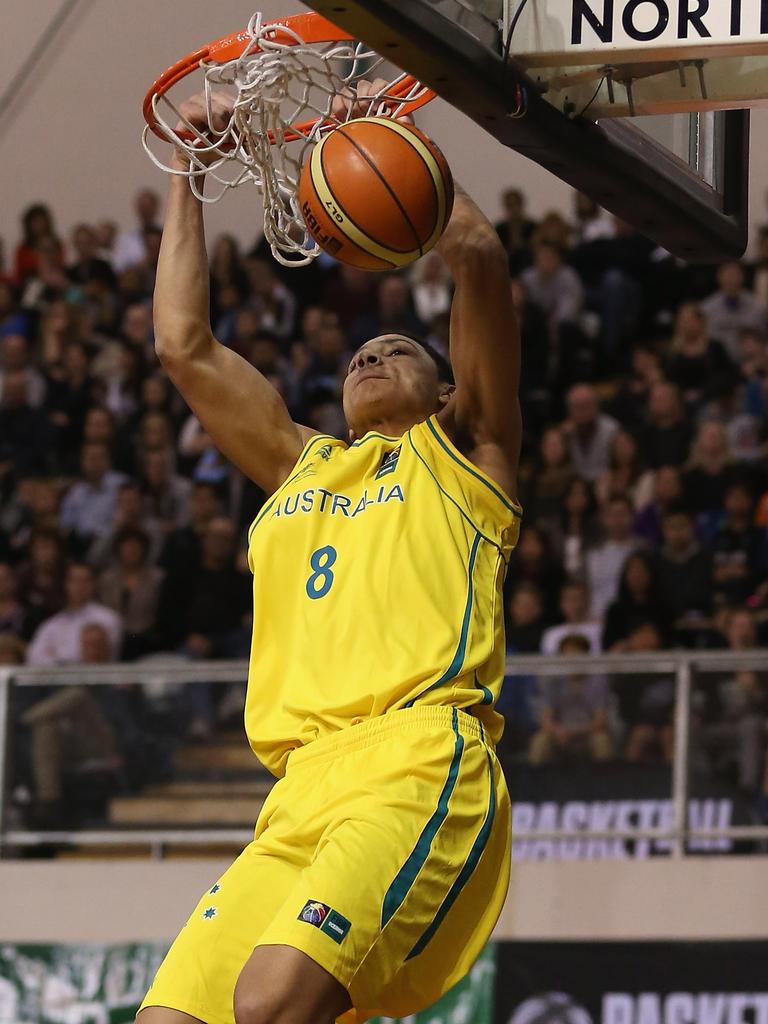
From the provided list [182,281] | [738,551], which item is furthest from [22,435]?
[182,281]

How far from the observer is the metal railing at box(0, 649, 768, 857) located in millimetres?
8727

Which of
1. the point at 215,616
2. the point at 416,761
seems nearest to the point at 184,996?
the point at 416,761

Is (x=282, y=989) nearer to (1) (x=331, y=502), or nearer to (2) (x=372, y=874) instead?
(2) (x=372, y=874)

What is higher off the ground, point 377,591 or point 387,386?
point 387,386

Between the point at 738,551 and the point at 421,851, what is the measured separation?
6439 mm

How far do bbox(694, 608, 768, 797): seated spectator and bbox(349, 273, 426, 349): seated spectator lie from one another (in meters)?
4.77

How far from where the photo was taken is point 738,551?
415 inches

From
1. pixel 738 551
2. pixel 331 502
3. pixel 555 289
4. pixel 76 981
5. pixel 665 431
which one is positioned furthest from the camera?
pixel 555 289

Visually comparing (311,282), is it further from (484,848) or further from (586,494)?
(484,848)

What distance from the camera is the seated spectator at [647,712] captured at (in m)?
8.78

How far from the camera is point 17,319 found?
47.1ft

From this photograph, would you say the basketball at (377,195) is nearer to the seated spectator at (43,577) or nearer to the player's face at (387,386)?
the player's face at (387,386)

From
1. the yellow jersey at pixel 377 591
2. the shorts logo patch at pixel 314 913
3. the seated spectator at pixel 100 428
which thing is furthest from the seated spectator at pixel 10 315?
the shorts logo patch at pixel 314 913

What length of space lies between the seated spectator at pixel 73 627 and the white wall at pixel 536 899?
5.38 ft
